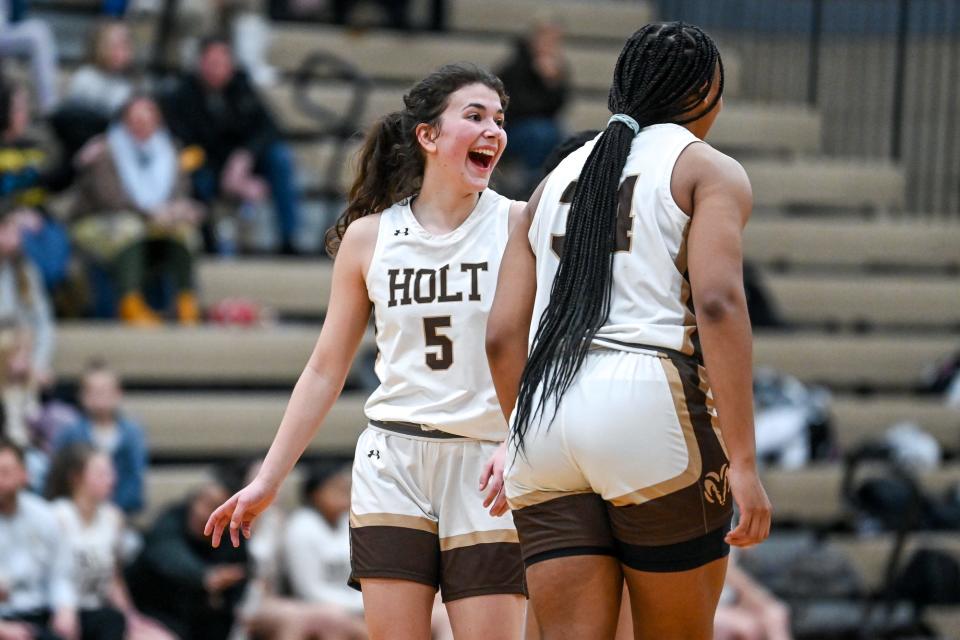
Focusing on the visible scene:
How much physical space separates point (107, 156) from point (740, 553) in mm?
4257

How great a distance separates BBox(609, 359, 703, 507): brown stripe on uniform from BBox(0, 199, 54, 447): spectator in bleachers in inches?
200

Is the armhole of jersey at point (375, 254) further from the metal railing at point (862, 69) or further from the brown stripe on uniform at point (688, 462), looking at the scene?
the metal railing at point (862, 69)

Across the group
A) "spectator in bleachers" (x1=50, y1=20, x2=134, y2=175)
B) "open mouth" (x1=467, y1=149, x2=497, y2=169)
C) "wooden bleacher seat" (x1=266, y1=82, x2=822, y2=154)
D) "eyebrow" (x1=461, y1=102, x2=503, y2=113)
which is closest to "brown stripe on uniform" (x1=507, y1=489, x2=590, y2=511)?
"open mouth" (x1=467, y1=149, x2=497, y2=169)

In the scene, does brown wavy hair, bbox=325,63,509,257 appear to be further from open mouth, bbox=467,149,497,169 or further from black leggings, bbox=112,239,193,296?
black leggings, bbox=112,239,193,296

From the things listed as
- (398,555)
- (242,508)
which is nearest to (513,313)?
(398,555)

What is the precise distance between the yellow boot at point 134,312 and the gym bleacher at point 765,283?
0.41 feet

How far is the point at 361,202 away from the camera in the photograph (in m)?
4.19

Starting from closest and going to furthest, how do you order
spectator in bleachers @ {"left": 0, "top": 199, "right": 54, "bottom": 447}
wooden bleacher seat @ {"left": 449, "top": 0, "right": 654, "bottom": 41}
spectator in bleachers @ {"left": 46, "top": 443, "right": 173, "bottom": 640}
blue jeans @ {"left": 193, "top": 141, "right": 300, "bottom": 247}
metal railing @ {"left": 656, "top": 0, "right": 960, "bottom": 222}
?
spectator in bleachers @ {"left": 46, "top": 443, "right": 173, "bottom": 640} → spectator in bleachers @ {"left": 0, "top": 199, "right": 54, "bottom": 447} → blue jeans @ {"left": 193, "top": 141, "right": 300, "bottom": 247} → wooden bleacher seat @ {"left": 449, "top": 0, "right": 654, "bottom": 41} → metal railing @ {"left": 656, "top": 0, "right": 960, "bottom": 222}

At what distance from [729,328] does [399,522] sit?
107cm

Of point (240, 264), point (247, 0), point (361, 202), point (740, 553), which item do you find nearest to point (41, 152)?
point (240, 264)

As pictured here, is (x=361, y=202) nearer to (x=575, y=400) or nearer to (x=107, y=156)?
(x=575, y=400)

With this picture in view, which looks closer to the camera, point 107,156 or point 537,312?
point 537,312

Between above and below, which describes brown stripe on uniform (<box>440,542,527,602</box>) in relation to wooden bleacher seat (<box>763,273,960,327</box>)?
above

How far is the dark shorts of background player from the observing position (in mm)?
3852
